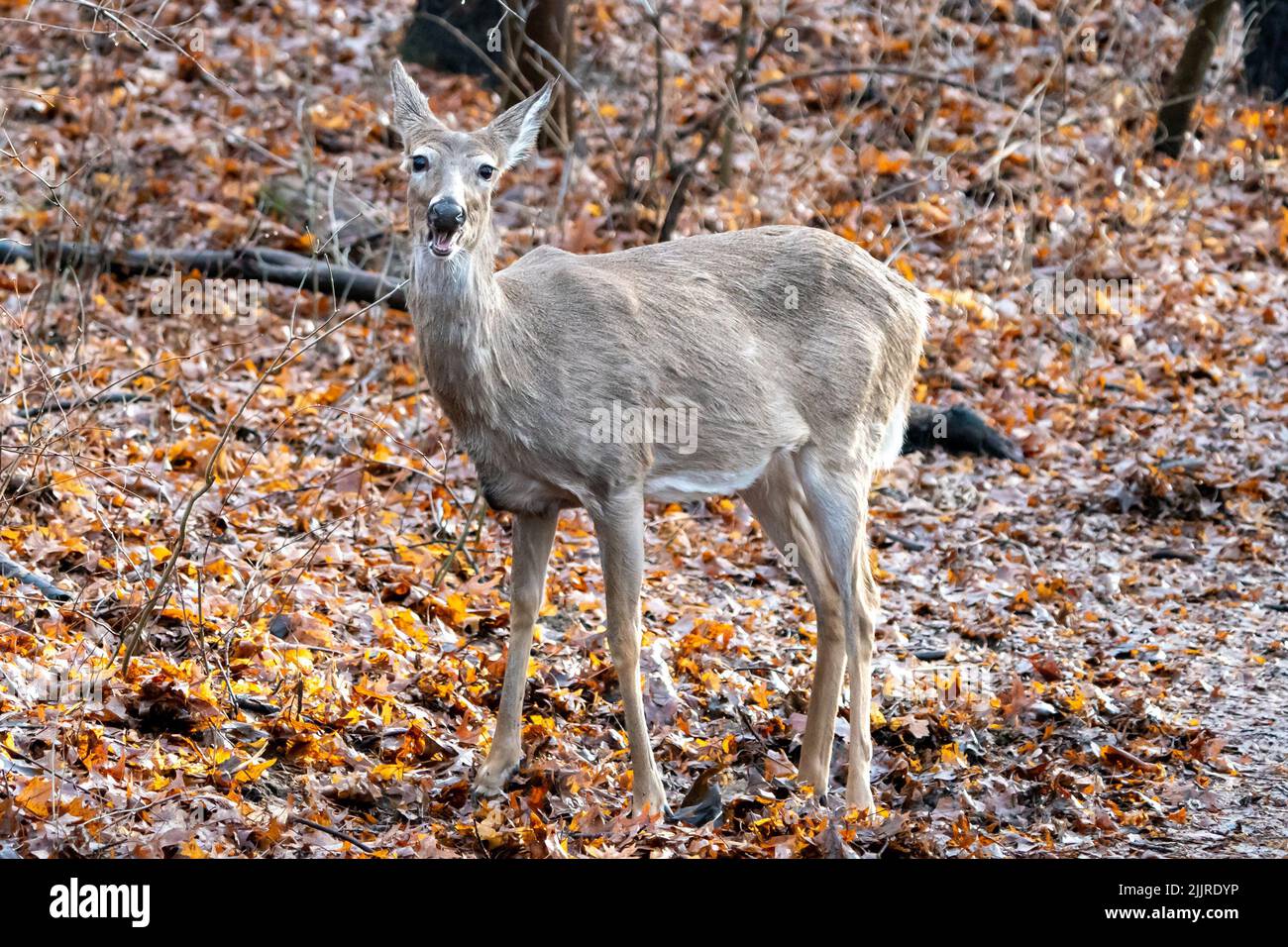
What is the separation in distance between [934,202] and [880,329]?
687 centimetres

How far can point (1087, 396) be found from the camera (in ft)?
35.7

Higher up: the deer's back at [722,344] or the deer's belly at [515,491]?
the deer's back at [722,344]

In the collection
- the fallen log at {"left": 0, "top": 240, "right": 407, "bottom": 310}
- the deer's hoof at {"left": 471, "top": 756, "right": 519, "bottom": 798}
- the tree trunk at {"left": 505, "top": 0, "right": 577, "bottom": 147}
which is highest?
the tree trunk at {"left": 505, "top": 0, "right": 577, "bottom": 147}

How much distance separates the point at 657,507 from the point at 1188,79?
27.5 feet

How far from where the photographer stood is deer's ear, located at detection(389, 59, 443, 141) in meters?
5.70

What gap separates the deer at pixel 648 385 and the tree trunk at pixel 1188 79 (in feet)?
29.1

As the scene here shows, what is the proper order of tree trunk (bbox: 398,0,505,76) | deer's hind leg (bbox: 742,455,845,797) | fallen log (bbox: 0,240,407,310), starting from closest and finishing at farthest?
deer's hind leg (bbox: 742,455,845,797), fallen log (bbox: 0,240,407,310), tree trunk (bbox: 398,0,505,76)

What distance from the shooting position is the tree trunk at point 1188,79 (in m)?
14.2

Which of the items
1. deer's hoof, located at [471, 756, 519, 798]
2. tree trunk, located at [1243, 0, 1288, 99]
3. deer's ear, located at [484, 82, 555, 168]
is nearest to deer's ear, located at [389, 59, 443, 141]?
deer's ear, located at [484, 82, 555, 168]

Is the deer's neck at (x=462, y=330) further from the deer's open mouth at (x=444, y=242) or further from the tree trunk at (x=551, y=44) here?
the tree trunk at (x=551, y=44)

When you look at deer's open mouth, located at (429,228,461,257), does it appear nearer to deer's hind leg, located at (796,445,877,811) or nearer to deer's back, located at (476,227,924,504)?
deer's back, located at (476,227,924,504)

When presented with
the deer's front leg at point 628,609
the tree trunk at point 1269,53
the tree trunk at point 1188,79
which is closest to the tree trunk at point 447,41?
the tree trunk at point 1188,79

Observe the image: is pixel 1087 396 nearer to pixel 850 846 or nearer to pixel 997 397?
pixel 997 397
